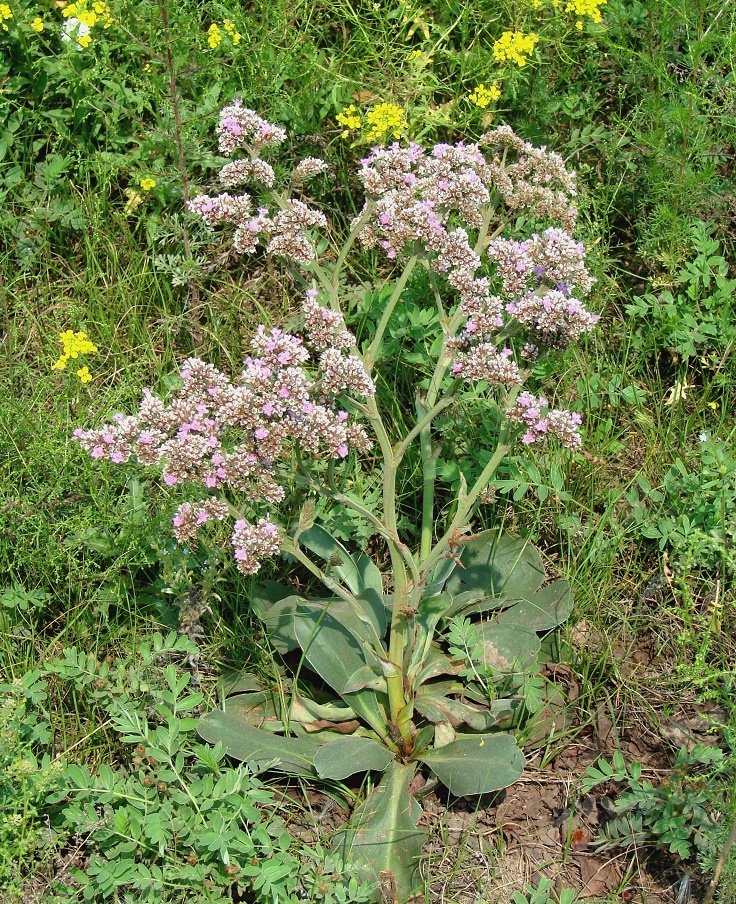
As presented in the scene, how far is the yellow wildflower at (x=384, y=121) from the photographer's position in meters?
3.79

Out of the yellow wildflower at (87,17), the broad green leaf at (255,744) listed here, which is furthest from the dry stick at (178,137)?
the broad green leaf at (255,744)

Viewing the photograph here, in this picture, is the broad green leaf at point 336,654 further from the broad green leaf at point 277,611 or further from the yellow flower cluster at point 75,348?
the yellow flower cluster at point 75,348

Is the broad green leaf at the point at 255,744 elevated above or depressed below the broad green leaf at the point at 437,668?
below

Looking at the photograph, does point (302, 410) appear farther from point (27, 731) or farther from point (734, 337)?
point (734, 337)

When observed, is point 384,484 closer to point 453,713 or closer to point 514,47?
point 453,713

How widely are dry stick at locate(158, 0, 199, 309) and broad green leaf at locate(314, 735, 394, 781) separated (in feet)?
6.51

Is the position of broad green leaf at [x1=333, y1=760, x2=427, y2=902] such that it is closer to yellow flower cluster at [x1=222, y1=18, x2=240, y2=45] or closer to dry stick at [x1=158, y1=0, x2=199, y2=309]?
dry stick at [x1=158, y1=0, x2=199, y2=309]

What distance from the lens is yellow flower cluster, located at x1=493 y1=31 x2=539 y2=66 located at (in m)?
3.83

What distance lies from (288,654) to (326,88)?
8.14 ft

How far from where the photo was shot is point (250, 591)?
122 inches

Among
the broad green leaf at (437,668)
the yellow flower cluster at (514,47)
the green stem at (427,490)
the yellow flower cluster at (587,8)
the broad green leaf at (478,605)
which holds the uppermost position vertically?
the yellow flower cluster at (587,8)

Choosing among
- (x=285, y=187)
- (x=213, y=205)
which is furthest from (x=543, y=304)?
(x=285, y=187)

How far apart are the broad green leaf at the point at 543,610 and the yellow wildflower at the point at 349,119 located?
207 cm

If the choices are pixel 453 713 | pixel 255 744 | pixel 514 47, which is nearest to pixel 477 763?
pixel 453 713
